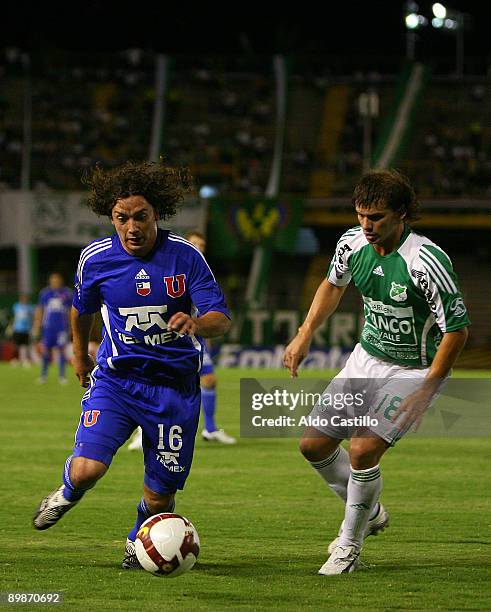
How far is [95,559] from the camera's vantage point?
6.77 m

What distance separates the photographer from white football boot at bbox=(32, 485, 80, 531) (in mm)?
6266

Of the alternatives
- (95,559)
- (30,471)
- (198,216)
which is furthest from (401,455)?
(198,216)

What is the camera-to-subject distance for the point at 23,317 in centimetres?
2941

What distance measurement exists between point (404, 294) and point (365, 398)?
26.4 inches

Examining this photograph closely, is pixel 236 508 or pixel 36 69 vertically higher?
pixel 36 69

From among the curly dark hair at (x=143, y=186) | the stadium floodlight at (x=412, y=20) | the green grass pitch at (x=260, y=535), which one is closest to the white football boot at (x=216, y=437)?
the green grass pitch at (x=260, y=535)

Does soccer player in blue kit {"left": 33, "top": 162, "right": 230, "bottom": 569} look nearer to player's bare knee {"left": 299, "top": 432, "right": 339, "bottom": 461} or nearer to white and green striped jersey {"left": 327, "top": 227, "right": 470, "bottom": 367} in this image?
player's bare knee {"left": 299, "top": 432, "right": 339, "bottom": 461}

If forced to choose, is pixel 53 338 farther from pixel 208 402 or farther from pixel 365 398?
pixel 365 398

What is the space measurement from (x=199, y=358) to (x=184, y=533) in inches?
39.9

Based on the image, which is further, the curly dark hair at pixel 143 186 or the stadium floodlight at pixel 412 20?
the stadium floodlight at pixel 412 20

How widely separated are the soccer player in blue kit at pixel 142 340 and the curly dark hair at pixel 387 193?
93cm

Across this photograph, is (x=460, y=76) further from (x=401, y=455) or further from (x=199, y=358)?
(x=199, y=358)

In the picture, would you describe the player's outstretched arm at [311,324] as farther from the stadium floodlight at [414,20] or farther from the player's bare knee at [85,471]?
the stadium floodlight at [414,20]

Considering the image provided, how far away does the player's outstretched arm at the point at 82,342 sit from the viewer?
258 inches
